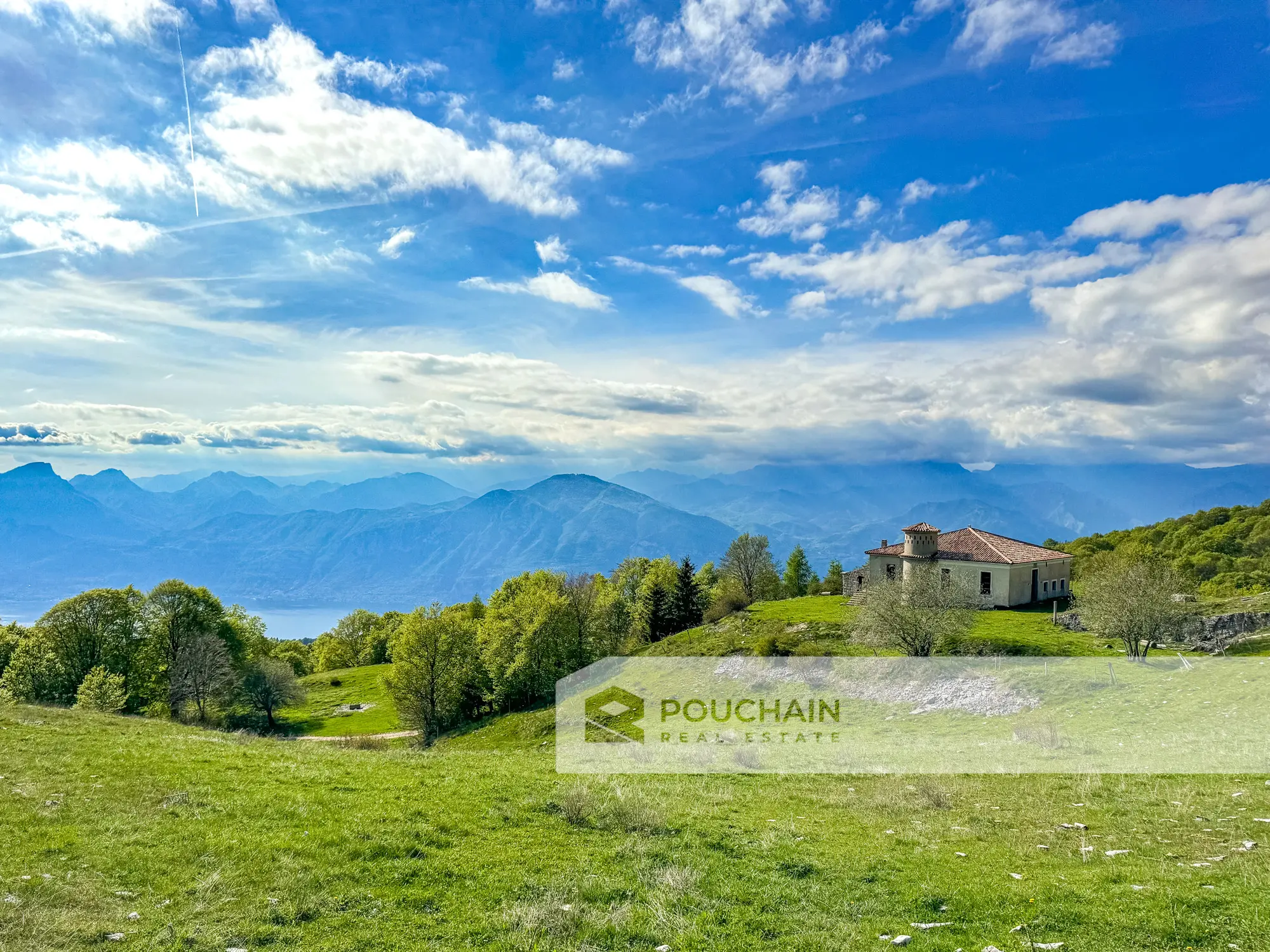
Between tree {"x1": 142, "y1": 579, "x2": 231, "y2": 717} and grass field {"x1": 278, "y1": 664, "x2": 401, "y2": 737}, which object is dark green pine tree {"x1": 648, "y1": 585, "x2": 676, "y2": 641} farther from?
tree {"x1": 142, "y1": 579, "x2": 231, "y2": 717}

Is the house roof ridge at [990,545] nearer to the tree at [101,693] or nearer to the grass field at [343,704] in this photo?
the grass field at [343,704]

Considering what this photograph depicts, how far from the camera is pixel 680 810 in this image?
51.4ft

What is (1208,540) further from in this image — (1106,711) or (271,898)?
Result: (271,898)

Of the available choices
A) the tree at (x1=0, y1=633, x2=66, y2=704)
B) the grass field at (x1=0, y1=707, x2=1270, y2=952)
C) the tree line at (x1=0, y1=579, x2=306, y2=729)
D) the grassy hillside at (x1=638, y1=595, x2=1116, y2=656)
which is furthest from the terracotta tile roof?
the tree at (x1=0, y1=633, x2=66, y2=704)

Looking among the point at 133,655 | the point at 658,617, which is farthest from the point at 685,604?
the point at 133,655

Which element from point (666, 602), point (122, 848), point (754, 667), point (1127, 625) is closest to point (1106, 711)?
point (1127, 625)

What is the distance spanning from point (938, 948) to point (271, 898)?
978 centimetres

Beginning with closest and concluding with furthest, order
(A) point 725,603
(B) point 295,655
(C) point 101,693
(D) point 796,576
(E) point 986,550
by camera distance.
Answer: (C) point 101,693, (E) point 986,550, (A) point 725,603, (B) point 295,655, (D) point 796,576

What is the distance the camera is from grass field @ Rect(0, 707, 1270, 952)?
9234 mm

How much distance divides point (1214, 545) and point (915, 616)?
314 feet

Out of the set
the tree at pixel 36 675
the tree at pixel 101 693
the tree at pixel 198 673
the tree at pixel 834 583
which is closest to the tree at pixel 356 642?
the tree at pixel 198 673

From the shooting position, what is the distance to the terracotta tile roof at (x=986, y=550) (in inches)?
2319

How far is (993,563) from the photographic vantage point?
58.5 metres

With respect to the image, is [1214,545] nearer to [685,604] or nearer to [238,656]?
[685,604]
